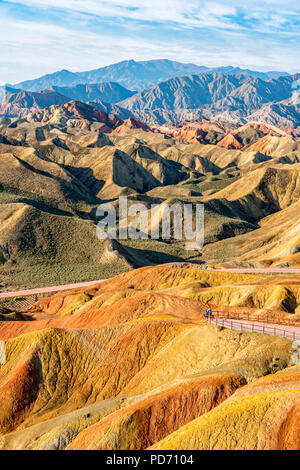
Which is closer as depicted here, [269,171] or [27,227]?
[27,227]

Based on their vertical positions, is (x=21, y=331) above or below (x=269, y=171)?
below

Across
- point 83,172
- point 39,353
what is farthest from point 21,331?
point 83,172

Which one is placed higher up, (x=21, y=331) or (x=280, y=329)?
(x=280, y=329)

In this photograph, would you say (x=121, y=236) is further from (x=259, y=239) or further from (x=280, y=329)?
(x=280, y=329)

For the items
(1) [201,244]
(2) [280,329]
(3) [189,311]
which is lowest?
(1) [201,244]

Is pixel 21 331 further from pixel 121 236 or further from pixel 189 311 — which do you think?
pixel 121 236

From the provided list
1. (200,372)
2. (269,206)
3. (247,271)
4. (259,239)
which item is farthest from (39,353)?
(269,206)
